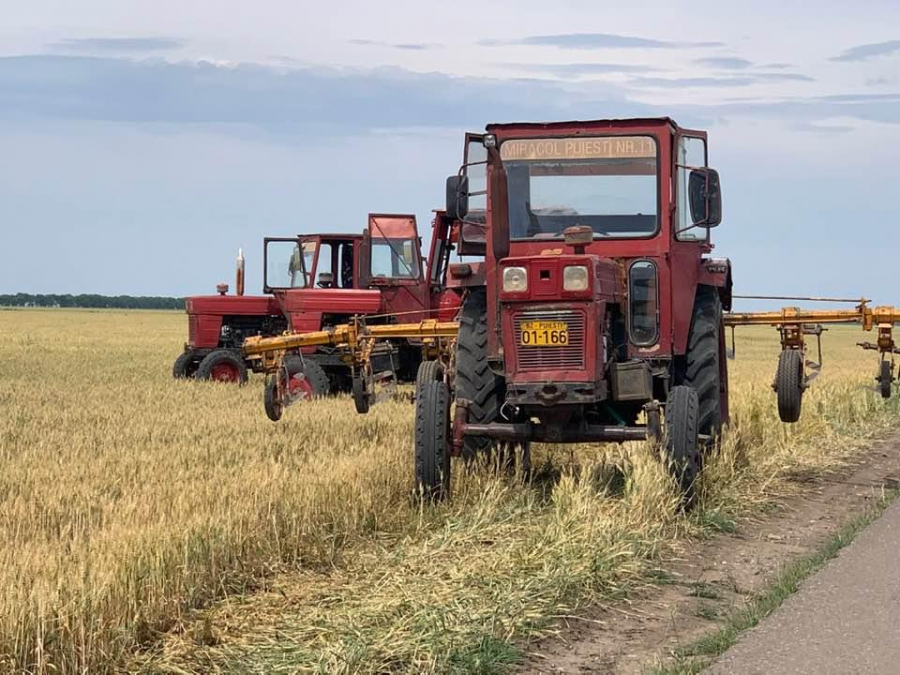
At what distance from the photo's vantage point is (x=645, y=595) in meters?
6.48

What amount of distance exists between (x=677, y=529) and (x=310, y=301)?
1012 cm

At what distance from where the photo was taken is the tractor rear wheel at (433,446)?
330 inches

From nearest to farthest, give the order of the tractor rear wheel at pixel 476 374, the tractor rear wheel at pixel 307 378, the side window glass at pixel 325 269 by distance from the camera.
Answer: the tractor rear wheel at pixel 476 374
the tractor rear wheel at pixel 307 378
the side window glass at pixel 325 269

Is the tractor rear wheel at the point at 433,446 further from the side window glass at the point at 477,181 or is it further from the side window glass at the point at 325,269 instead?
the side window glass at the point at 325,269

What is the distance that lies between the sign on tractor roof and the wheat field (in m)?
2.25

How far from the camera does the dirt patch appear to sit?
5.44 meters

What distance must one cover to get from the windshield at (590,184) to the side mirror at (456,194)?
0.36 m

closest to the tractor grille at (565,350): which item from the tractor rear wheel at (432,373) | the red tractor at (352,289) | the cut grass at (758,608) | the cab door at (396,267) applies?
the tractor rear wheel at (432,373)

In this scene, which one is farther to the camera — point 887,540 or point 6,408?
point 6,408

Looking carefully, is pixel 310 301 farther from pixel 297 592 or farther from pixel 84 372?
pixel 297 592

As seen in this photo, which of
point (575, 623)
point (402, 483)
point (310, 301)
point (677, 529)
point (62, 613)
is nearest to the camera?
point (62, 613)

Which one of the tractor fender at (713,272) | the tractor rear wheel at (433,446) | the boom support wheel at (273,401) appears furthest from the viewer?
the boom support wheel at (273,401)


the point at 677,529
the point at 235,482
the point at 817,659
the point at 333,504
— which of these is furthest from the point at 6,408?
the point at 817,659

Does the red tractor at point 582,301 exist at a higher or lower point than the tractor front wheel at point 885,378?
higher
